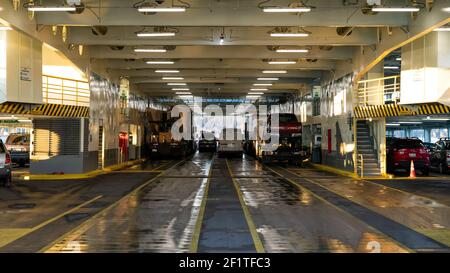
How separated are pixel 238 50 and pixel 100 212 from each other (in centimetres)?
1351

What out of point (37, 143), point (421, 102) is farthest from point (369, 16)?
point (37, 143)

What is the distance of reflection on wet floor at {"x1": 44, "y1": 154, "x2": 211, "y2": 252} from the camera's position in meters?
8.08

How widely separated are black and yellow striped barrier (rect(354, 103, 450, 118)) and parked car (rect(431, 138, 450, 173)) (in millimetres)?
5650

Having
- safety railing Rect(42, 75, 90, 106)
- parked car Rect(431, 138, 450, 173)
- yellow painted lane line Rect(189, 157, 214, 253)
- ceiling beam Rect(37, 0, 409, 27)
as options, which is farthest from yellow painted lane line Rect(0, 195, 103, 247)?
parked car Rect(431, 138, 450, 173)

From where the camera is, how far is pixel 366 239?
8.67m

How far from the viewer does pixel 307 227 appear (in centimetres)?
984

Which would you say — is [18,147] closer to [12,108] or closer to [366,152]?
[12,108]

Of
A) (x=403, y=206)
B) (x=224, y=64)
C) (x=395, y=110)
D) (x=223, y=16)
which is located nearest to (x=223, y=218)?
(x=403, y=206)

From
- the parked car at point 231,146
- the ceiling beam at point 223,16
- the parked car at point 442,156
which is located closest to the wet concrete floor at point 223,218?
the ceiling beam at point 223,16

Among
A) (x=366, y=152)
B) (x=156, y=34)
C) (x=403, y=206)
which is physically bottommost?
(x=403, y=206)

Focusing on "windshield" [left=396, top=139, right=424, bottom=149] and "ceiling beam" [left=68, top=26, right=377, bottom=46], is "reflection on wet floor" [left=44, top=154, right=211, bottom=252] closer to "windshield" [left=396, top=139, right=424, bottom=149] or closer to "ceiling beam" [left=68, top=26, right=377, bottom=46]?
"ceiling beam" [left=68, top=26, right=377, bottom=46]

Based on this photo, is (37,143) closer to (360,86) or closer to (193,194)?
(193,194)

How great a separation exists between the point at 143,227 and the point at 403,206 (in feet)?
23.5
